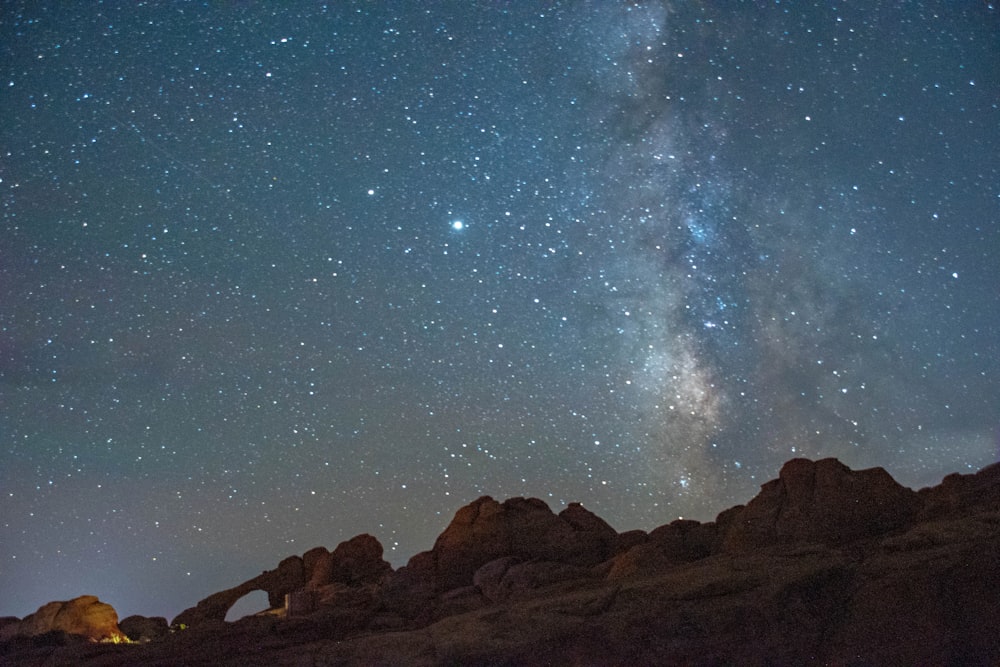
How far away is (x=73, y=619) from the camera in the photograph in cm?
3244

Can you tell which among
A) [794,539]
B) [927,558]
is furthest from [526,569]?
[927,558]

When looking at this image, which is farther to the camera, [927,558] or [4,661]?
[4,661]

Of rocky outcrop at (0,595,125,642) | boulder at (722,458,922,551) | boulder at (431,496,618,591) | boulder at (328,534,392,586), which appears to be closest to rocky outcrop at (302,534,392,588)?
boulder at (328,534,392,586)

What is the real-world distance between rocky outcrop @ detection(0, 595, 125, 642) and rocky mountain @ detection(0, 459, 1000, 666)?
22.2 ft

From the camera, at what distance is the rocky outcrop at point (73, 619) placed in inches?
1266

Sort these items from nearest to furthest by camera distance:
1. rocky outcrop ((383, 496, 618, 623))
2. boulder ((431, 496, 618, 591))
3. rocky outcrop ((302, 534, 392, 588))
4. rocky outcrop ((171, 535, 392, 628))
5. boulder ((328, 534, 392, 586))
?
1. rocky outcrop ((383, 496, 618, 623))
2. boulder ((431, 496, 618, 591))
3. rocky outcrop ((171, 535, 392, 628))
4. rocky outcrop ((302, 534, 392, 588))
5. boulder ((328, 534, 392, 586))

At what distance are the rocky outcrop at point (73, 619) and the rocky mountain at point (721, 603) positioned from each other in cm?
677

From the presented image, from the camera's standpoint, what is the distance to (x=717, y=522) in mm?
27969

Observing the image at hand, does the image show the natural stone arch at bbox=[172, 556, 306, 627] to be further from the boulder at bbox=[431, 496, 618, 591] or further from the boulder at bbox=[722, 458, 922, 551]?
the boulder at bbox=[722, 458, 922, 551]

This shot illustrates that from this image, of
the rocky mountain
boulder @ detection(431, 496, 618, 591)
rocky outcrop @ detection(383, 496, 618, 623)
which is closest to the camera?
the rocky mountain

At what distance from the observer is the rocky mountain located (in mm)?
16094

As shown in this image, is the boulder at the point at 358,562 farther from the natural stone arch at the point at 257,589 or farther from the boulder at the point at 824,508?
the boulder at the point at 824,508

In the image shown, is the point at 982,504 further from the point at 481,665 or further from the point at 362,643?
the point at 362,643

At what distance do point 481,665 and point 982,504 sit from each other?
14.3 meters
